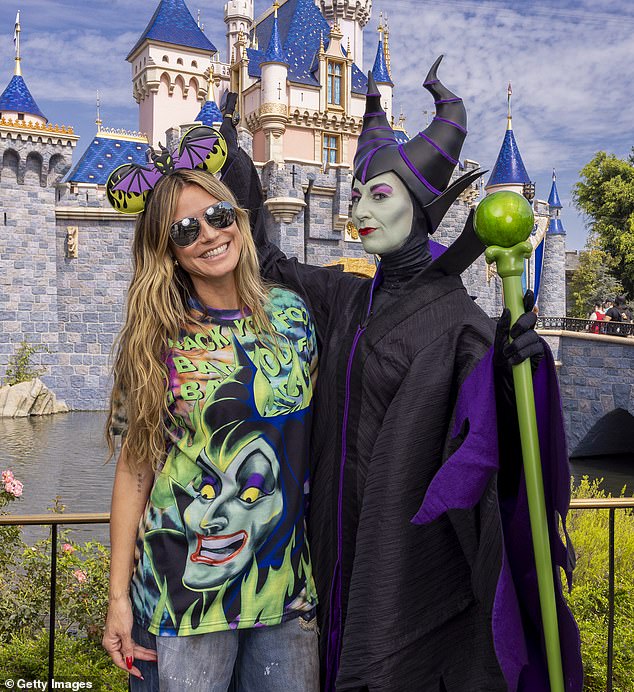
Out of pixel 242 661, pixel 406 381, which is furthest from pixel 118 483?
pixel 406 381

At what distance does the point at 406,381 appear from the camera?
5.24 feet

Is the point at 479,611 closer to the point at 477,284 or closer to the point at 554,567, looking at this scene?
the point at 554,567

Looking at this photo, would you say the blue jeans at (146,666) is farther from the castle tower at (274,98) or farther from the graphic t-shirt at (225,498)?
the castle tower at (274,98)

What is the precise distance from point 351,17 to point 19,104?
13.6 metres

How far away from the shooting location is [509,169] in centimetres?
2248

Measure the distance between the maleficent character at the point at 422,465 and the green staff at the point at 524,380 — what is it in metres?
0.05

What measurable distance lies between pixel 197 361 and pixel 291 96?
22.3 meters

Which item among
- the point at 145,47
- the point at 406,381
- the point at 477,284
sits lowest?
the point at 406,381

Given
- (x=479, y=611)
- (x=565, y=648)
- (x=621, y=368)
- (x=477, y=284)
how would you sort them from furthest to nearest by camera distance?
(x=477, y=284) < (x=621, y=368) < (x=479, y=611) < (x=565, y=648)

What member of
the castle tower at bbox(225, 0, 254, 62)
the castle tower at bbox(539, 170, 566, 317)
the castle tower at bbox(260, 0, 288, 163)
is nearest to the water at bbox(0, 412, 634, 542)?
the castle tower at bbox(260, 0, 288, 163)

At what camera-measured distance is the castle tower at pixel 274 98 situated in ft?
66.9

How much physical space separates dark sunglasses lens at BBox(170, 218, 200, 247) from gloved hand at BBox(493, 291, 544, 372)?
79 cm

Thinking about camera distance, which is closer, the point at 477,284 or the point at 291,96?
the point at 477,284

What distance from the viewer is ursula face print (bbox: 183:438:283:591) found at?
1.63 meters
